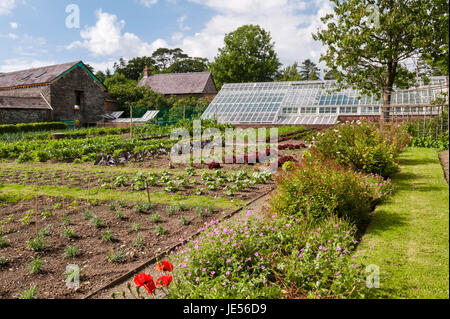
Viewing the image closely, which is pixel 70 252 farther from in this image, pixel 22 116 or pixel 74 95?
pixel 74 95

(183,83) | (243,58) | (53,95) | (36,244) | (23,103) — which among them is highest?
(243,58)

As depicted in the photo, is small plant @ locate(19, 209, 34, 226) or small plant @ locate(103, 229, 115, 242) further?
small plant @ locate(19, 209, 34, 226)

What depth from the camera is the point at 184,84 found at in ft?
141

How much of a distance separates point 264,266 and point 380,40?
1395 cm

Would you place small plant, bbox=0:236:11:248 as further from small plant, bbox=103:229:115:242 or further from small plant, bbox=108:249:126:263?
small plant, bbox=108:249:126:263

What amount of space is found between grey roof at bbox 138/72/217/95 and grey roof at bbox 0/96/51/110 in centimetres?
1675

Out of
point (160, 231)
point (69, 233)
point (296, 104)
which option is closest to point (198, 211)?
point (160, 231)

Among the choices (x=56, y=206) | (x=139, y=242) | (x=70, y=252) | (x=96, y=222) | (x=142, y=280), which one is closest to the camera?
(x=142, y=280)

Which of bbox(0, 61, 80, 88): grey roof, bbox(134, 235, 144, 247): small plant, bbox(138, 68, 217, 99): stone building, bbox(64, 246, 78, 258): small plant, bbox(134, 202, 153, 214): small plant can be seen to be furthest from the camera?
bbox(138, 68, 217, 99): stone building

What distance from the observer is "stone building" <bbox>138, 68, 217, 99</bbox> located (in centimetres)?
4194

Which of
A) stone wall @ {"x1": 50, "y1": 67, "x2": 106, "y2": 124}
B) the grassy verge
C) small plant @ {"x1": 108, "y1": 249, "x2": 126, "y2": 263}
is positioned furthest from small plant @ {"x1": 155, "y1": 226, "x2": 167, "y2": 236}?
stone wall @ {"x1": 50, "y1": 67, "x2": 106, "y2": 124}

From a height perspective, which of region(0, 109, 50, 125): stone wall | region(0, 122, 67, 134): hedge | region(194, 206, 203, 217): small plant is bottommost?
region(194, 206, 203, 217): small plant

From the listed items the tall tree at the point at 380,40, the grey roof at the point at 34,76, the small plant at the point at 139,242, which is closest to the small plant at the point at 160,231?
the small plant at the point at 139,242
